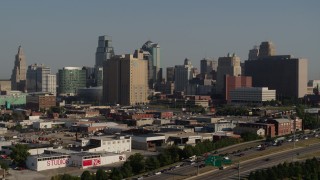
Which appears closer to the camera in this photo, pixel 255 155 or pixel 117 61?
pixel 255 155

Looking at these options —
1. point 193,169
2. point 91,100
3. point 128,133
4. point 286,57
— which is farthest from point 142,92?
point 193,169

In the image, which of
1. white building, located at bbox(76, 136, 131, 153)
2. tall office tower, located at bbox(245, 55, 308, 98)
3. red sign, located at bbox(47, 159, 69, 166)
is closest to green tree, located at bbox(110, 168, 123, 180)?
red sign, located at bbox(47, 159, 69, 166)

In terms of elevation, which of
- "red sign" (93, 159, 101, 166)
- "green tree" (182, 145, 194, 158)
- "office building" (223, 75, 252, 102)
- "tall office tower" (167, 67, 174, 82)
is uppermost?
"tall office tower" (167, 67, 174, 82)

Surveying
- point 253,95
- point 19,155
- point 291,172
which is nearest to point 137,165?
point 19,155

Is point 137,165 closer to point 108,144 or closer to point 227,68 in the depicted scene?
point 108,144

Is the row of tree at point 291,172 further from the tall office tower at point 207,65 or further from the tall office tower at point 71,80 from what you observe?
the tall office tower at point 207,65

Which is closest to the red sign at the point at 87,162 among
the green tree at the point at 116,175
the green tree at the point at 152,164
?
the green tree at the point at 152,164

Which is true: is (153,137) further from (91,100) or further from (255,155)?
(91,100)

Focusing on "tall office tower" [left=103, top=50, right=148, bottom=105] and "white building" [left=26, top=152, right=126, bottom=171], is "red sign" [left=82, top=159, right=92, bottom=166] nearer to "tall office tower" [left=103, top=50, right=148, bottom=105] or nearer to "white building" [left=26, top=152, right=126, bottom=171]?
"white building" [left=26, top=152, right=126, bottom=171]
